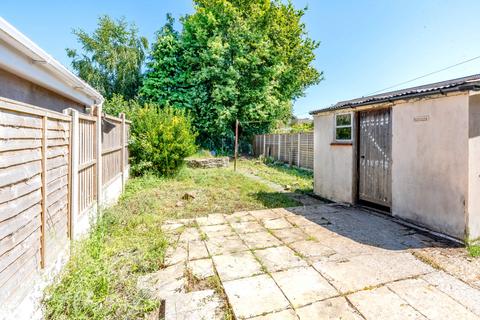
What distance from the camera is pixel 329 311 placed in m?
2.35

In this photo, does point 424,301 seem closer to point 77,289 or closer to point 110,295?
point 110,295

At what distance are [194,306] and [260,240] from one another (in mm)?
1810

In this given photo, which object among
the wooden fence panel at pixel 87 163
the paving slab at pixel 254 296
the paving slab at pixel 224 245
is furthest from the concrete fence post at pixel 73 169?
the paving slab at pixel 254 296

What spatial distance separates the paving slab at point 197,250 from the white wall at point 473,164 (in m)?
4.06

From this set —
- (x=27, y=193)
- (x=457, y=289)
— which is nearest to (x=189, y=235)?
(x=27, y=193)

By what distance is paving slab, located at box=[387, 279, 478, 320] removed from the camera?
229 cm

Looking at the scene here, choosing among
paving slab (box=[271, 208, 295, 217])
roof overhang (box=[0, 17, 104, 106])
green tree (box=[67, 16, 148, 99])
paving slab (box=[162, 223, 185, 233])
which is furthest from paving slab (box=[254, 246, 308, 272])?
green tree (box=[67, 16, 148, 99])

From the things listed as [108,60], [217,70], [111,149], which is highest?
[108,60]

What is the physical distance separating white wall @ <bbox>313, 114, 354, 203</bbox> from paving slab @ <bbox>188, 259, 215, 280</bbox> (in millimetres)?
4320

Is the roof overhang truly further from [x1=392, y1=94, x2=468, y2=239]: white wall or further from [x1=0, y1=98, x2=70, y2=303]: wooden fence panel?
[x1=392, y1=94, x2=468, y2=239]: white wall

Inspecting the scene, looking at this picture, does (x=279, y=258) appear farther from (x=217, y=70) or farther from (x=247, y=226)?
(x=217, y=70)

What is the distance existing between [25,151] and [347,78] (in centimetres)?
2299

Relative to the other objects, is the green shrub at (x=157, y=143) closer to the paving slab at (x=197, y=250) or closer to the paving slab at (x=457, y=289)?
the paving slab at (x=197, y=250)

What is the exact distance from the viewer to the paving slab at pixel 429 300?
→ 2287mm
